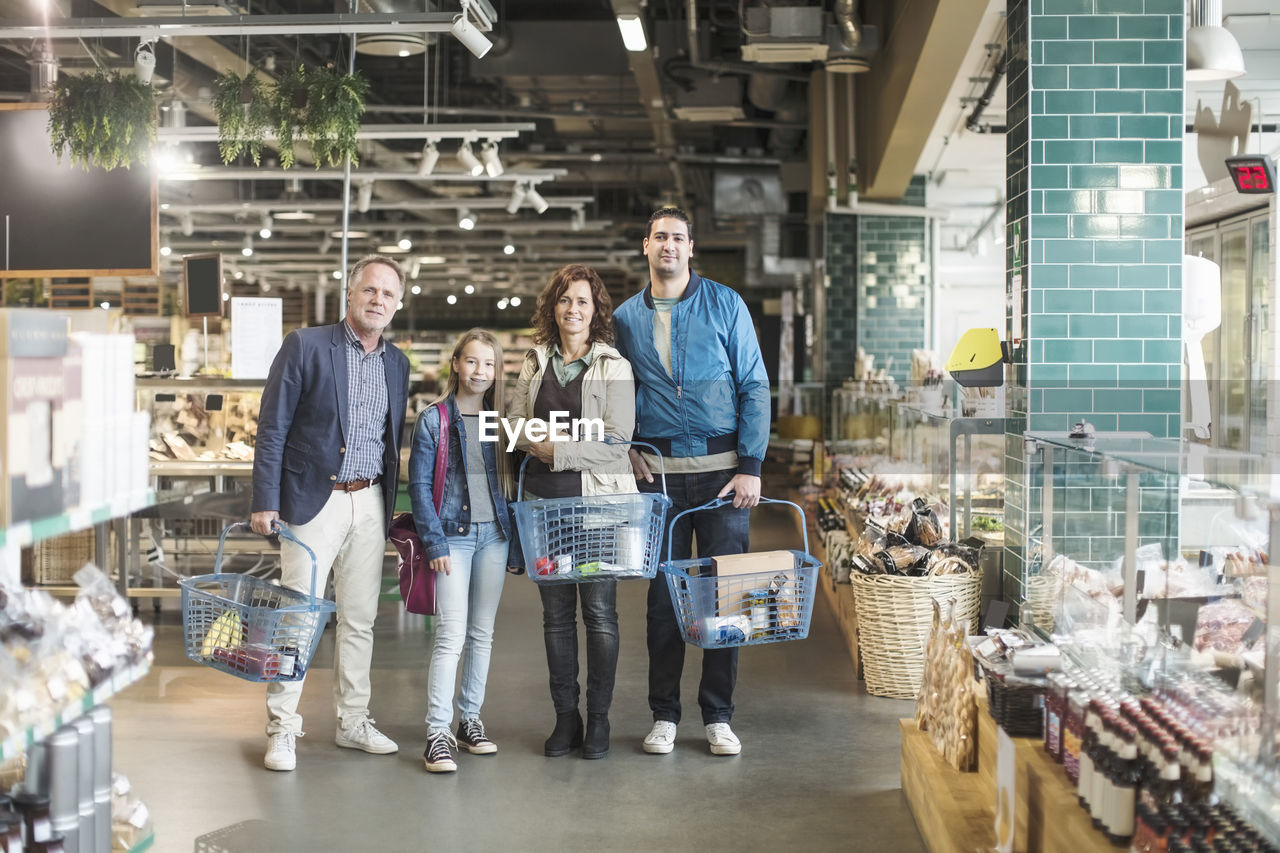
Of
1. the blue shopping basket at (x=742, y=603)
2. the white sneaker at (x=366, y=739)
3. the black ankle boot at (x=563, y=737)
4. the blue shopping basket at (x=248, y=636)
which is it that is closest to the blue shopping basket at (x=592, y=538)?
the blue shopping basket at (x=742, y=603)

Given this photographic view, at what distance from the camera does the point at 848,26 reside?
8320 millimetres

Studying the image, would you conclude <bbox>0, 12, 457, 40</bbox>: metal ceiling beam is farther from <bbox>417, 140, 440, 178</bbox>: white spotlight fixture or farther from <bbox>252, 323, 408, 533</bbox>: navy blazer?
<bbox>417, 140, 440, 178</bbox>: white spotlight fixture

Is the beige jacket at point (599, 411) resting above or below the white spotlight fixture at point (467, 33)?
below

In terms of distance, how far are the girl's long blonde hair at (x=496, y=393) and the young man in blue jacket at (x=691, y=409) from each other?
439 millimetres

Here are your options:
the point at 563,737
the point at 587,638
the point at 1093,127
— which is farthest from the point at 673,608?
the point at 1093,127

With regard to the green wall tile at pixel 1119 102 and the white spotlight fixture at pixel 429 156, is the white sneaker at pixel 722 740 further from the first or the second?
the white spotlight fixture at pixel 429 156

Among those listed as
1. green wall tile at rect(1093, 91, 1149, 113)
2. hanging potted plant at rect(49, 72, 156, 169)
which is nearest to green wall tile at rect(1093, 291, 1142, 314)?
green wall tile at rect(1093, 91, 1149, 113)

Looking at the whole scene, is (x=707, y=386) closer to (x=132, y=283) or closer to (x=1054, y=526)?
(x=1054, y=526)

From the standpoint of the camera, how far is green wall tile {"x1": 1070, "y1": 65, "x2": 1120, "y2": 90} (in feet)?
15.4

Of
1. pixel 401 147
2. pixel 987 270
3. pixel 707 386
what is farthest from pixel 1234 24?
pixel 987 270

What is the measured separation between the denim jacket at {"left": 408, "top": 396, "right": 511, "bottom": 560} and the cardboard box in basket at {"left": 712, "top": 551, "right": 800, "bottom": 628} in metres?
0.86

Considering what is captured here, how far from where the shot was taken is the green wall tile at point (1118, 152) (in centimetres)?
470

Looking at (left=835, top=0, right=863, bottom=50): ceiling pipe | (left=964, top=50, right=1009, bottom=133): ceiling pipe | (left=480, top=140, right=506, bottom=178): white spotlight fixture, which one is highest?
(left=835, top=0, right=863, bottom=50): ceiling pipe

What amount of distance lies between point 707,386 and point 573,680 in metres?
1.14
